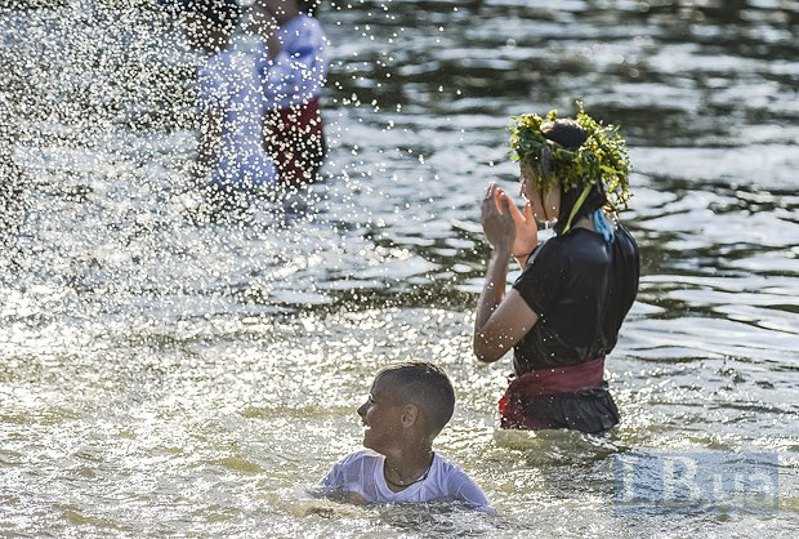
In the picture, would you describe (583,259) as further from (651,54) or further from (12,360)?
(651,54)

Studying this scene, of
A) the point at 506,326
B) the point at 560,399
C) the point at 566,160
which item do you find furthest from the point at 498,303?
the point at 566,160

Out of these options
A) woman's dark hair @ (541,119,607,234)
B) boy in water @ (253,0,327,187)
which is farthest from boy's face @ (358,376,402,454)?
boy in water @ (253,0,327,187)

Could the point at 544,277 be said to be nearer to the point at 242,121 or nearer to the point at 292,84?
the point at 292,84

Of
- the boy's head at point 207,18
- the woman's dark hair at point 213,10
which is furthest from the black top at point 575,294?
the woman's dark hair at point 213,10

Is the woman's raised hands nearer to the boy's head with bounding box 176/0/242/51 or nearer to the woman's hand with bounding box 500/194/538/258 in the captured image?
the woman's hand with bounding box 500/194/538/258

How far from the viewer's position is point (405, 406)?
6.82 m

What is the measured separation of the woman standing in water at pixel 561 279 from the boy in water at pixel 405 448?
0.83 meters

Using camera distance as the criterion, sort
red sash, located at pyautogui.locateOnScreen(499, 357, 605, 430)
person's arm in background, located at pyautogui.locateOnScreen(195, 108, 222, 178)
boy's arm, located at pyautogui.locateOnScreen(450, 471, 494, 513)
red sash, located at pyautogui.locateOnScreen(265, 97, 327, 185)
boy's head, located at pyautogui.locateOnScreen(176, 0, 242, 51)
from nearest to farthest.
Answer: boy's arm, located at pyautogui.locateOnScreen(450, 471, 494, 513) < red sash, located at pyautogui.locateOnScreen(499, 357, 605, 430) < red sash, located at pyautogui.locateOnScreen(265, 97, 327, 185) < person's arm in background, located at pyautogui.locateOnScreen(195, 108, 222, 178) < boy's head, located at pyautogui.locateOnScreen(176, 0, 242, 51)

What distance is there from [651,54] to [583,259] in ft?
36.4

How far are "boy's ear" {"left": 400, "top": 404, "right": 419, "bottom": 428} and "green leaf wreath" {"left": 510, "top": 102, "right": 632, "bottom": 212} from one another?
1.36m

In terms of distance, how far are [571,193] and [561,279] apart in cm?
40

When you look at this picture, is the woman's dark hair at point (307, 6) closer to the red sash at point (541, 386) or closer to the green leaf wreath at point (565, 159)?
the green leaf wreath at point (565, 159)

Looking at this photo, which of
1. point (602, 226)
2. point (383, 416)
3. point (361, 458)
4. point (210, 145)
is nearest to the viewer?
point (383, 416)

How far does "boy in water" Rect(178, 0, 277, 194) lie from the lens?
504 inches
